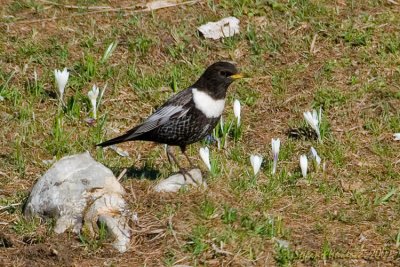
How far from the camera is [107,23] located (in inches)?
396

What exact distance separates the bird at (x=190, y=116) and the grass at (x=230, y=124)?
29 centimetres

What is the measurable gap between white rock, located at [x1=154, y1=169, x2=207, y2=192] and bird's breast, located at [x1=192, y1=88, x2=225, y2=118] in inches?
23.5

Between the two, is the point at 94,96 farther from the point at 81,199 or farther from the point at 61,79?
the point at 81,199

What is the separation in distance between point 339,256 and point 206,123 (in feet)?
5.57

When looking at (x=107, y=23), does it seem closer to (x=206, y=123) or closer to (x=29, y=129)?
(x=29, y=129)

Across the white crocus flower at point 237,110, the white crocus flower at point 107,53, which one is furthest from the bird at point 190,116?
the white crocus flower at point 107,53

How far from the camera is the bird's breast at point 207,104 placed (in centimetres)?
746

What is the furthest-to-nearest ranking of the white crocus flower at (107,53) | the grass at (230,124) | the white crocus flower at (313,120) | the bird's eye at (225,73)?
the white crocus flower at (107,53), the white crocus flower at (313,120), the bird's eye at (225,73), the grass at (230,124)

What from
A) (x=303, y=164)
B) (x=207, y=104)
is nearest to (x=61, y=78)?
(x=207, y=104)

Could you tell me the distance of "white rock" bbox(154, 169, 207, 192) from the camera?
273 inches

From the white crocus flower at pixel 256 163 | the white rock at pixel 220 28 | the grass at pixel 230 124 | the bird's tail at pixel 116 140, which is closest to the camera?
the grass at pixel 230 124

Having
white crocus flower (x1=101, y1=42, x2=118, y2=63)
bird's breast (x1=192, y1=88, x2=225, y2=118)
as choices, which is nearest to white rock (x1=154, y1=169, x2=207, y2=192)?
bird's breast (x1=192, y1=88, x2=225, y2=118)

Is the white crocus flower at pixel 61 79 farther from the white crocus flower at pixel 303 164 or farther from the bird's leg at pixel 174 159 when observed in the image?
the white crocus flower at pixel 303 164

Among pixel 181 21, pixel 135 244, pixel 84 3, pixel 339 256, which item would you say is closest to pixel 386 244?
pixel 339 256
